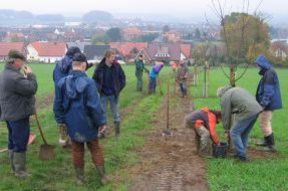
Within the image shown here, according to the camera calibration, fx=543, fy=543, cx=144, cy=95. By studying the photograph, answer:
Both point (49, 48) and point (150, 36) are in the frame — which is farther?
point (150, 36)

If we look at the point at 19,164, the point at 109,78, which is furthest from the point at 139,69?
the point at 19,164

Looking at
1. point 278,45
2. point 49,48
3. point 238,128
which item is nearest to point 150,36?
point 49,48

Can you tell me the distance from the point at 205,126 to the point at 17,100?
3.90 metres

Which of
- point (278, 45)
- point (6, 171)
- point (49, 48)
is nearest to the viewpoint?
point (6, 171)

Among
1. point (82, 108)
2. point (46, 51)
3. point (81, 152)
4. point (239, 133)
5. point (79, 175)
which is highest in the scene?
point (82, 108)

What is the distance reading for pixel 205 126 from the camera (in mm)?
10867

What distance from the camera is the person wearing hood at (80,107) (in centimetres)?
836

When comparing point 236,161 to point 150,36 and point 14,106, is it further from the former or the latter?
point 150,36

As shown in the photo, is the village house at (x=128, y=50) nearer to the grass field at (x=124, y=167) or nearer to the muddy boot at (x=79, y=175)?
the grass field at (x=124, y=167)

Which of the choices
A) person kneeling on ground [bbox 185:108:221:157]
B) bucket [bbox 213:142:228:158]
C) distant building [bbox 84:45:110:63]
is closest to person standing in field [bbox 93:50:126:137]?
person kneeling on ground [bbox 185:108:221:157]

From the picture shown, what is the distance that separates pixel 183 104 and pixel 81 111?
13686mm

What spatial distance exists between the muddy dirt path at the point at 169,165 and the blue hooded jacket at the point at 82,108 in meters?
1.17

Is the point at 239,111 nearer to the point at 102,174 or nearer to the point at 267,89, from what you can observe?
the point at 267,89

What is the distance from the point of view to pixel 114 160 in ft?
34.1
